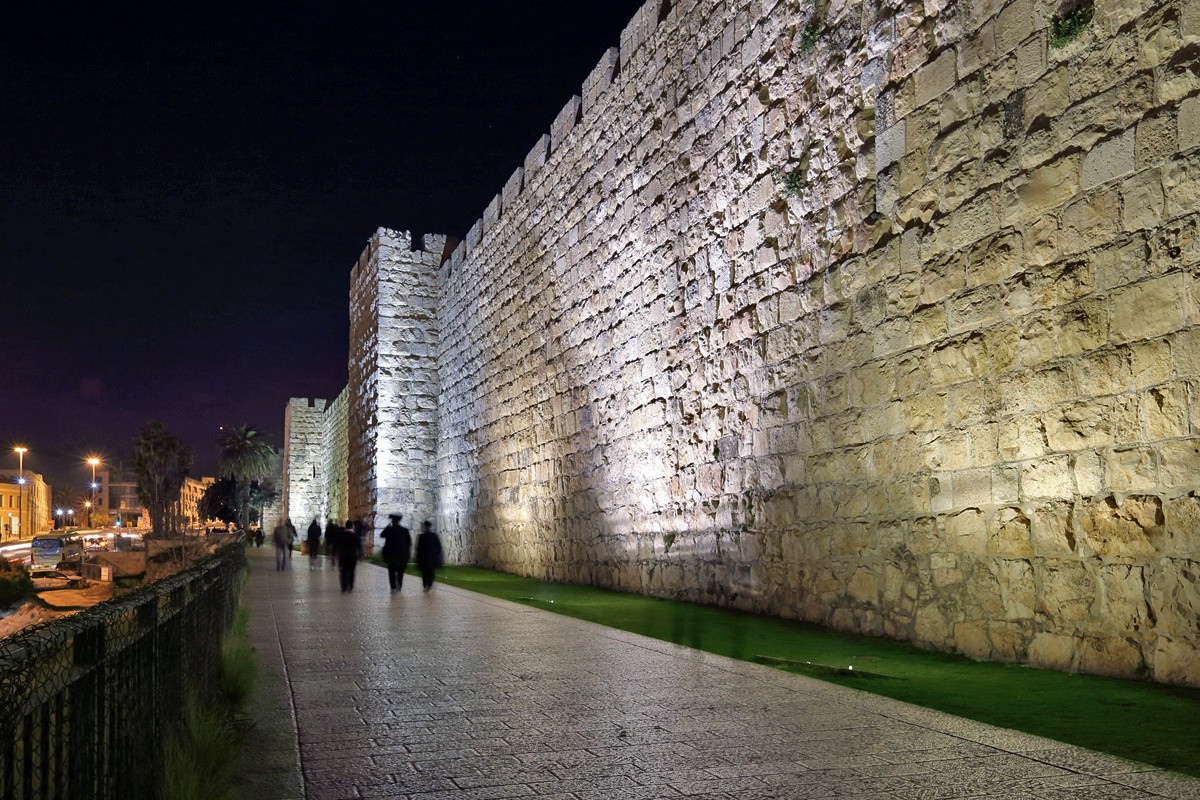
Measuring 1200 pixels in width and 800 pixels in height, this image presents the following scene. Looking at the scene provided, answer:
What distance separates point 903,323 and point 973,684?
2.66 metres

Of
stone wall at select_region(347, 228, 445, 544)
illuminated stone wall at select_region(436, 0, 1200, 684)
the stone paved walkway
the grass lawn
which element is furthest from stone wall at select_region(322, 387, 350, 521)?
the stone paved walkway

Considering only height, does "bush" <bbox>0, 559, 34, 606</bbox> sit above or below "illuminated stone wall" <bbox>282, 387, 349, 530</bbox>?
below

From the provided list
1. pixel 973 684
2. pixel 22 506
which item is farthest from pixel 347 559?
pixel 22 506

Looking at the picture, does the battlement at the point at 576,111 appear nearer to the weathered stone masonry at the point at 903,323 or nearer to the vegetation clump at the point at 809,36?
the weathered stone masonry at the point at 903,323

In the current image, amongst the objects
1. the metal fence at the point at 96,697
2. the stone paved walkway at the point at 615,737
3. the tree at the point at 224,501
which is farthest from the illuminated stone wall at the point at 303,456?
the metal fence at the point at 96,697

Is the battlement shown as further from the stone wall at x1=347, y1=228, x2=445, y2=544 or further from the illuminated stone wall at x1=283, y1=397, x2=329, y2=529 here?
the illuminated stone wall at x1=283, y1=397, x2=329, y2=529

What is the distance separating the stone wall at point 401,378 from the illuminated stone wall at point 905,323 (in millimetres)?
8742

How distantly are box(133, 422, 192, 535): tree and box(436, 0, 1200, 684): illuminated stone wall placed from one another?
50.0m

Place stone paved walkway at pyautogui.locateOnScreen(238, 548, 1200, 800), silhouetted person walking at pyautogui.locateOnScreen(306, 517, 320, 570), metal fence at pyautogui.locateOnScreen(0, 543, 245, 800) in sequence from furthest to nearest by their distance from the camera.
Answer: silhouetted person walking at pyautogui.locateOnScreen(306, 517, 320, 570) < stone paved walkway at pyautogui.locateOnScreen(238, 548, 1200, 800) < metal fence at pyautogui.locateOnScreen(0, 543, 245, 800)

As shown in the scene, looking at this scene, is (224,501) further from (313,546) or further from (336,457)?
(313,546)

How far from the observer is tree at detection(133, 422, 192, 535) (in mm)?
57844

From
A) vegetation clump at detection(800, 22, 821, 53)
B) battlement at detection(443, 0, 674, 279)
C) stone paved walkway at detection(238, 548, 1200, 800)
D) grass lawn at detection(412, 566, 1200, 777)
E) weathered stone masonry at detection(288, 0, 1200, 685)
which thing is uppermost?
battlement at detection(443, 0, 674, 279)

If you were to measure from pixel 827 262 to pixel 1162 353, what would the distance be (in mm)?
3262

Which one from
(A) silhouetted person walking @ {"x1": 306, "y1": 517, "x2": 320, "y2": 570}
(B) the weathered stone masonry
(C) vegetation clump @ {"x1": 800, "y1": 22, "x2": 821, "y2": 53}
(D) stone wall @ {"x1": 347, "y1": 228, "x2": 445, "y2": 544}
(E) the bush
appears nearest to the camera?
(B) the weathered stone masonry
